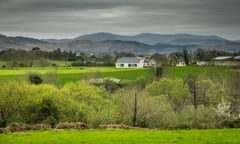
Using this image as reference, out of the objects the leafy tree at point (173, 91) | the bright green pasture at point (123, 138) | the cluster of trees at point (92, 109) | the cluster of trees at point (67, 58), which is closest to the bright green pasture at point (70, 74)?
the cluster of trees at point (67, 58)

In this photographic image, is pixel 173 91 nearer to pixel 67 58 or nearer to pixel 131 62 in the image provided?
pixel 67 58

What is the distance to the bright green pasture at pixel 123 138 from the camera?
24453mm

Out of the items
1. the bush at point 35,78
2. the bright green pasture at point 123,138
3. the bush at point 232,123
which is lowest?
the bush at point 232,123

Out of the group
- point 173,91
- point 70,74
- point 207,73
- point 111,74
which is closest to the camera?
point 173,91

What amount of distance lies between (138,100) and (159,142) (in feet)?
70.9

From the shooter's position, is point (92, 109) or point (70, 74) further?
point (70, 74)

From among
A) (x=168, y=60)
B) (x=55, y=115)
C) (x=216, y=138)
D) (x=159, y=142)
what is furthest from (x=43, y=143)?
(x=168, y=60)

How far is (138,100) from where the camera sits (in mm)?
45781

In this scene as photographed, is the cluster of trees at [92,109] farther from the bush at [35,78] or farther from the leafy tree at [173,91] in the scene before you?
the bush at [35,78]

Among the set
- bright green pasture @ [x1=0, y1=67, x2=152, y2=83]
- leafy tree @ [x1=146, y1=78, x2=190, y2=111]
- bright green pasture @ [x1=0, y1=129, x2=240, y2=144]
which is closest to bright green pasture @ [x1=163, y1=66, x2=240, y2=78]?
bright green pasture @ [x1=0, y1=67, x2=152, y2=83]

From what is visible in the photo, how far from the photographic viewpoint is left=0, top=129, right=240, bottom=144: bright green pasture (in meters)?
24.5

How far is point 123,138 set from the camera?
25.8 meters

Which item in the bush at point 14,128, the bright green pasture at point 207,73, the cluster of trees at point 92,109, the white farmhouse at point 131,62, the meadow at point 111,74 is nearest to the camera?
the bush at point 14,128

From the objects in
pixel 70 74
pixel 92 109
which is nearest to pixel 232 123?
pixel 92 109
